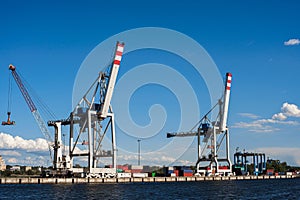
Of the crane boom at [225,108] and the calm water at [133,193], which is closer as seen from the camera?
the calm water at [133,193]

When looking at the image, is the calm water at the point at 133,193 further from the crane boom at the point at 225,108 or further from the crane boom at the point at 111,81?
the crane boom at the point at 225,108

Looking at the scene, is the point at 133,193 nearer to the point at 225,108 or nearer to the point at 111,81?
the point at 111,81

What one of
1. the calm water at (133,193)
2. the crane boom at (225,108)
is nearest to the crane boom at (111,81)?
the calm water at (133,193)

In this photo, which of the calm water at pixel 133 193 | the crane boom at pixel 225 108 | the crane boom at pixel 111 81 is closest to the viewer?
the calm water at pixel 133 193

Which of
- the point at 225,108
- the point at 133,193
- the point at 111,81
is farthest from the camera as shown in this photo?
the point at 225,108

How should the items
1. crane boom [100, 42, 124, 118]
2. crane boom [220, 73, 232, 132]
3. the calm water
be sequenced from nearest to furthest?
the calm water
crane boom [100, 42, 124, 118]
crane boom [220, 73, 232, 132]

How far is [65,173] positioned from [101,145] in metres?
10.9

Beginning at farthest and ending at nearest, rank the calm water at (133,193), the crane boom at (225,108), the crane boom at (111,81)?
the crane boom at (225,108)
the crane boom at (111,81)
the calm water at (133,193)

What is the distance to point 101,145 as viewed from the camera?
104m

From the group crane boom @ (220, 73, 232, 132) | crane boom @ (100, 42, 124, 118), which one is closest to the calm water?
crane boom @ (100, 42, 124, 118)

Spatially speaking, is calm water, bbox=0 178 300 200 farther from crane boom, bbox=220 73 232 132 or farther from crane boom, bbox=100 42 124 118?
crane boom, bbox=220 73 232 132

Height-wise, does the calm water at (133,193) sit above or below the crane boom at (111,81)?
below

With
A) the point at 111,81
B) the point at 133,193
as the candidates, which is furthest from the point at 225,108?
the point at 133,193

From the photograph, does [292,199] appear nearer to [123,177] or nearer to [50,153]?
[123,177]
